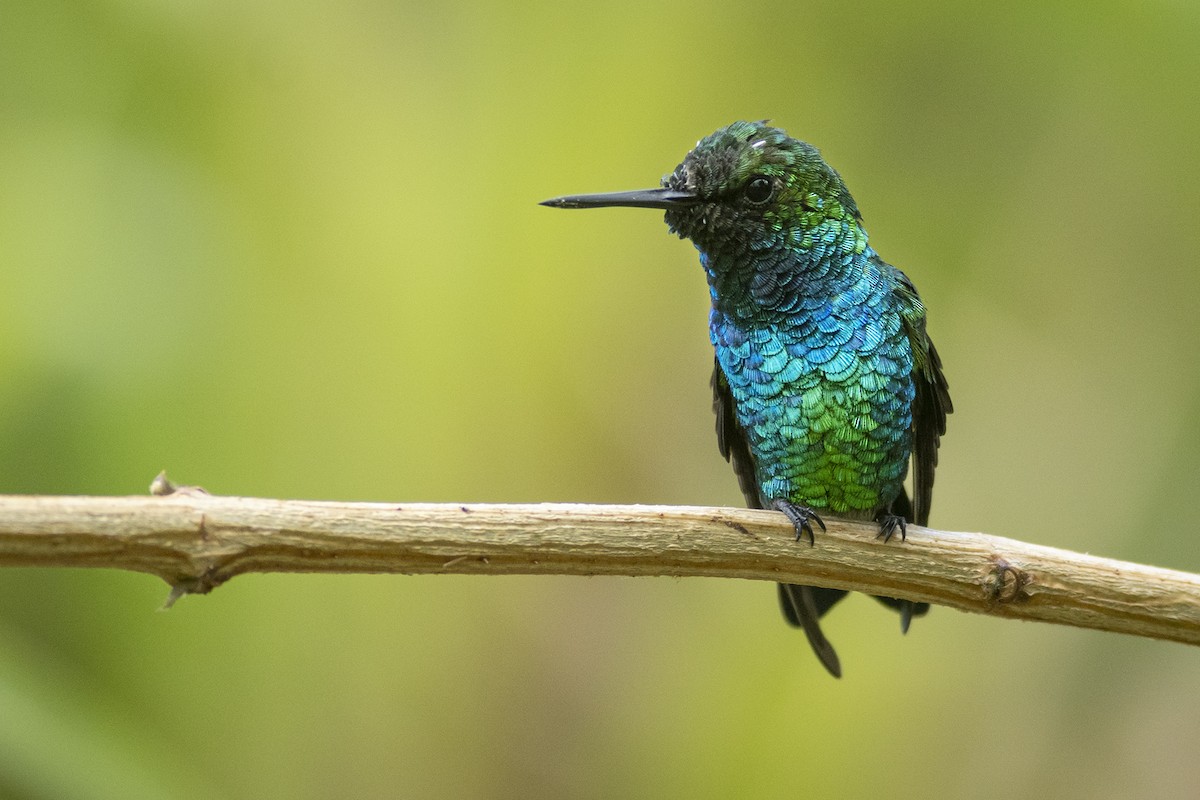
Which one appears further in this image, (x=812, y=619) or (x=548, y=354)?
(x=548, y=354)

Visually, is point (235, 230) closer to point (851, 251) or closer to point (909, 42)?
point (851, 251)

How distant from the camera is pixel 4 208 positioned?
320cm

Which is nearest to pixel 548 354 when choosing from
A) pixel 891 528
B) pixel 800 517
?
pixel 800 517

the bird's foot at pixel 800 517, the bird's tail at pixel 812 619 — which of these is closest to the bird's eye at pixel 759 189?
the bird's foot at pixel 800 517

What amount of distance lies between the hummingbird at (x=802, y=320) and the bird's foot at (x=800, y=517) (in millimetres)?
12

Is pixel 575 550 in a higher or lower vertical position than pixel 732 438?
lower

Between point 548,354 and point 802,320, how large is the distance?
1.44 metres

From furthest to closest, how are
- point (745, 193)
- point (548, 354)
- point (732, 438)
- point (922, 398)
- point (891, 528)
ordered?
point (548, 354) < point (732, 438) < point (922, 398) < point (745, 193) < point (891, 528)

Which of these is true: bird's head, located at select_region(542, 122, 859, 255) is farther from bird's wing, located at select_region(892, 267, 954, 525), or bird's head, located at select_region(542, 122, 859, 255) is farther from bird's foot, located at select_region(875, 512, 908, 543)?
bird's foot, located at select_region(875, 512, 908, 543)

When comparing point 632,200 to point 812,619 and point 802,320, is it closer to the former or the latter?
point 802,320

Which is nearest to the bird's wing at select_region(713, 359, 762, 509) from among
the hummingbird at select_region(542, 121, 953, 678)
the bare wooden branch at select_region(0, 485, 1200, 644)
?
the hummingbird at select_region(542, 121, 953, 678)

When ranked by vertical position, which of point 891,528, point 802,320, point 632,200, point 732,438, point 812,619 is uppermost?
A: point 632,200

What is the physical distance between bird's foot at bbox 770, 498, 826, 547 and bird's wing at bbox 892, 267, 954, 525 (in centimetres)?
41

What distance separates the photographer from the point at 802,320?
8.10 ft
